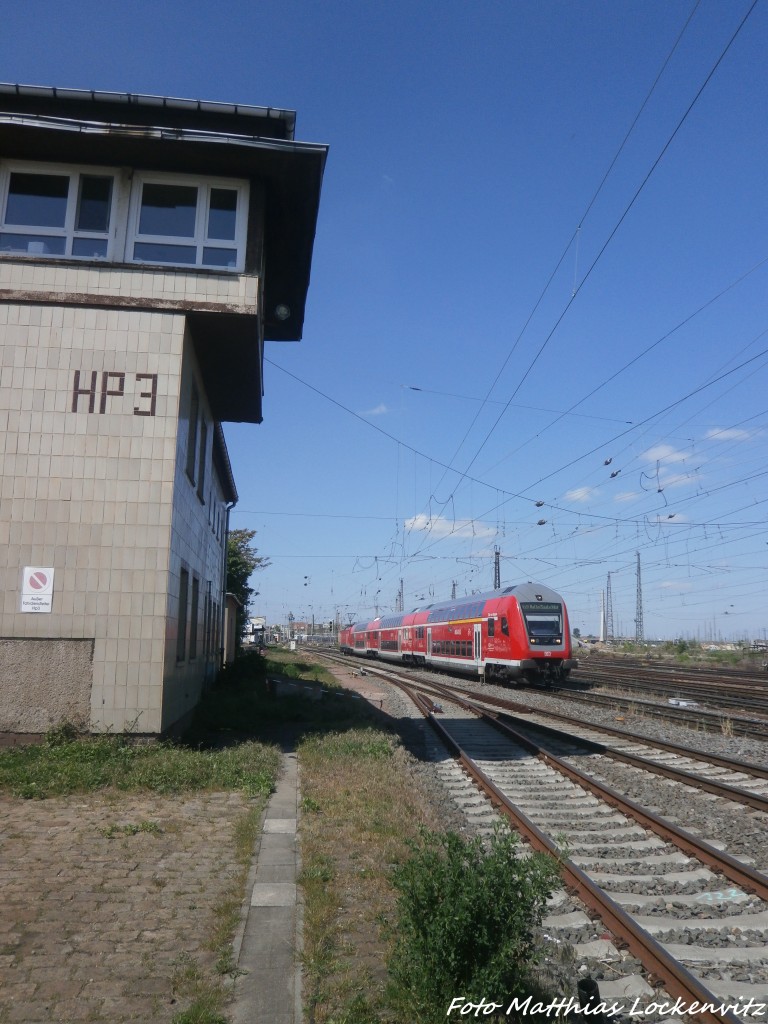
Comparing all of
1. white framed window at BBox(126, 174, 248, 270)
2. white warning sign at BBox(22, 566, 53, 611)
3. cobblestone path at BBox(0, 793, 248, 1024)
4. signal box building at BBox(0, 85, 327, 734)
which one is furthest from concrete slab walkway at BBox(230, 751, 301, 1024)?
white framed window at BBox(126, 174, 248, 270)

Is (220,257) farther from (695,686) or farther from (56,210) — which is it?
(695,686)

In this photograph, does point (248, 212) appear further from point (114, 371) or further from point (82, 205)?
point (114, 371)

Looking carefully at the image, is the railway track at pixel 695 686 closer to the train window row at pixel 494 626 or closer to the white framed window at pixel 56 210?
the train window row at pixel 494 626

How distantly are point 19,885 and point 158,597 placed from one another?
16.7 ft

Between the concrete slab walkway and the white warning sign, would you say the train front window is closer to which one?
the white warning sign

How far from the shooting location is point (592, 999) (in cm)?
397

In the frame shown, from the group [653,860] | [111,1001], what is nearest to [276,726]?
→ [653,860]

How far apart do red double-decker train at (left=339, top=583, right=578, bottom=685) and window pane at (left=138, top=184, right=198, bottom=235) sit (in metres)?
17.9

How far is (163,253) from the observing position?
11.1 meters

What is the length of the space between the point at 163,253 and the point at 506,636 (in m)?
18.9

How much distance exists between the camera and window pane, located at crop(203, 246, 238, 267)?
11211 mm

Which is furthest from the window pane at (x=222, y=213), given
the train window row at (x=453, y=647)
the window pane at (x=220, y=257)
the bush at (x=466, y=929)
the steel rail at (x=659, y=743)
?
the train window row at (x=453, y=647)

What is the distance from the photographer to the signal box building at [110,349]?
9914mm

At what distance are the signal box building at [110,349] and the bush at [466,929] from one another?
21.6 ft
